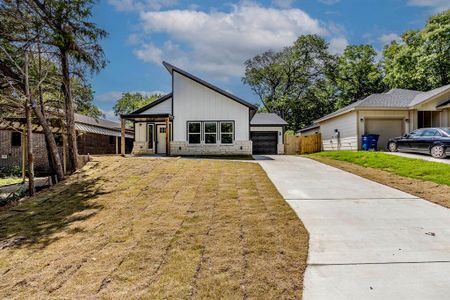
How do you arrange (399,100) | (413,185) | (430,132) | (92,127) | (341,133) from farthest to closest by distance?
(92,127), (341,133), (399,100), (430,132), (413,185)

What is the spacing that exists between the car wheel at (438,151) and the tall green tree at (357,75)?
24395 mm

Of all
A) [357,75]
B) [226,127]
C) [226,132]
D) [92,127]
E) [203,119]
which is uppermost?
[357,75]

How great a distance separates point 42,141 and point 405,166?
22477 mm

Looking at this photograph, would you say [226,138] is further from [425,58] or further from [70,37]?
[425,58]

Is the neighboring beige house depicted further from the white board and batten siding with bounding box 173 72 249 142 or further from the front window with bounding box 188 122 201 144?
the front window with bounding box 188 122 201 144

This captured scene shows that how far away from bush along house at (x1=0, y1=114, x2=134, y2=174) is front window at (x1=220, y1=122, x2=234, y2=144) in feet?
24.2

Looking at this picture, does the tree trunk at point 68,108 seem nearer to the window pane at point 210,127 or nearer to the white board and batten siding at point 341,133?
the window pane at point 210,127

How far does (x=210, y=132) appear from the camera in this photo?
1952 cm

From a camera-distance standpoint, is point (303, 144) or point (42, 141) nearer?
point (42, 141)

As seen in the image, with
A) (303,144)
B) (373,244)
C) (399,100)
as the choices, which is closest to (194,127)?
(303,144)

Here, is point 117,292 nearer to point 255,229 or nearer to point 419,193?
point 255,229

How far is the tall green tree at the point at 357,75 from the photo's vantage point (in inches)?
1475

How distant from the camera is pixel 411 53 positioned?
29844 millimetres

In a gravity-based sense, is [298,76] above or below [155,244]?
above
